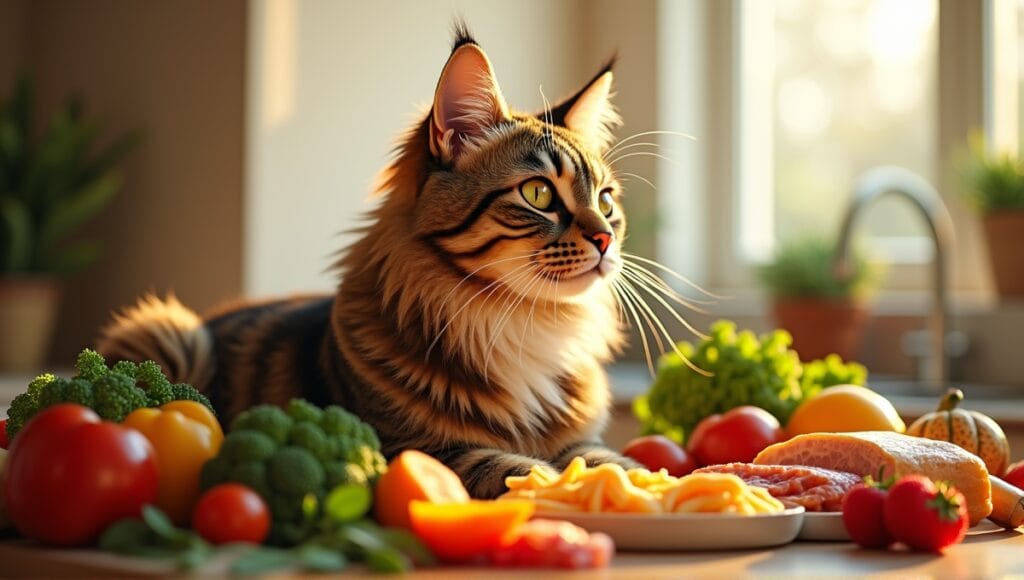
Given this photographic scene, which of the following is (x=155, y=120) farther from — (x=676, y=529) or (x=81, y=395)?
(x=676, y=529)

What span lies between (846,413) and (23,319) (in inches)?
119

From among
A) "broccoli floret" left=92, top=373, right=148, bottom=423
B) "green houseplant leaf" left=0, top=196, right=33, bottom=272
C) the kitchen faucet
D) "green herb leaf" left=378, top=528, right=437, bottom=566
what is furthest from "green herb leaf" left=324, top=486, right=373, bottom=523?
"green houseplant leaf" left=0, top=196, right=33, bottom=272

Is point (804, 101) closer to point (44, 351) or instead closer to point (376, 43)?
point (376, 43)

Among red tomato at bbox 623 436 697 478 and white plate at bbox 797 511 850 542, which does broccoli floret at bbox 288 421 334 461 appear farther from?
red tomato at bbox 623 436 697 478

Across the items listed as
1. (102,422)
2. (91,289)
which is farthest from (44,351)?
(102,422)

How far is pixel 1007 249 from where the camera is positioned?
343cm

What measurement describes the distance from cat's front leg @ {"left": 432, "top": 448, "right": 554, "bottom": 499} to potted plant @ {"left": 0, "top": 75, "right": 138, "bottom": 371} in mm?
2618

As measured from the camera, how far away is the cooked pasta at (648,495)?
1160 mm

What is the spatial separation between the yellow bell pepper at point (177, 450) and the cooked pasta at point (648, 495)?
1.04 feet

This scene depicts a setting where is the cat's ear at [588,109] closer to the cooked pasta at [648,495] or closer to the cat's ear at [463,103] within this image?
the cat's ear at [463,103]

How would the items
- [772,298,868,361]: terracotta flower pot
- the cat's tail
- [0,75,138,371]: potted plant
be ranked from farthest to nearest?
[0,75,138,371]: potted plant → [772,298,868,361]: terracotta flower pot → the cat's tail

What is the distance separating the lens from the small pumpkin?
1560 millimetres

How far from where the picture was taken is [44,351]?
13.4ft

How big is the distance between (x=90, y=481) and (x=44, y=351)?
3283mm
